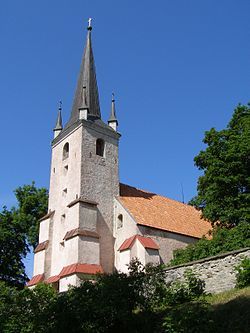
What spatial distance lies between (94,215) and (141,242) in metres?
3.48

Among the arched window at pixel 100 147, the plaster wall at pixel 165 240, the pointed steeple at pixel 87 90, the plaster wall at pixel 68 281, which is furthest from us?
the pointed steeple at pixel 87 90

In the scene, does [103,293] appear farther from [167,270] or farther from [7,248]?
[7,248]

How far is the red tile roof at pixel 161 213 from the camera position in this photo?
27.5 meters

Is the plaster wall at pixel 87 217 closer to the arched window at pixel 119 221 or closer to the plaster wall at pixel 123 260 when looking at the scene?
the arched window at pixel 119 221

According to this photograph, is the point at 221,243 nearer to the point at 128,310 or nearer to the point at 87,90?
the point at 128,310

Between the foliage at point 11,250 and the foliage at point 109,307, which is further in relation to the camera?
the foliage at point 11,250

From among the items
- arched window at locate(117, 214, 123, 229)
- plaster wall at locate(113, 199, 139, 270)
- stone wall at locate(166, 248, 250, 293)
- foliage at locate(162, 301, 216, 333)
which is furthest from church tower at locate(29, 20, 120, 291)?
foliage at locate(162, 301, 216, 333)

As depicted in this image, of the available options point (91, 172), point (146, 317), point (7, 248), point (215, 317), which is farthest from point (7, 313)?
point (7, 248)

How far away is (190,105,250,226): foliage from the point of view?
2255 cm

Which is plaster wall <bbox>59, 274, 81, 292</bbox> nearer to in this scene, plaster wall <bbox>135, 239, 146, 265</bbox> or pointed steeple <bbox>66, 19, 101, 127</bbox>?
plaster wall <bbox>135, 239, 146, 265</bbox>

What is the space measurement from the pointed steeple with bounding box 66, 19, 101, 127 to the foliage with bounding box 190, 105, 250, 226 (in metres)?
10.1

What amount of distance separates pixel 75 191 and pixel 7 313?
12633 mm

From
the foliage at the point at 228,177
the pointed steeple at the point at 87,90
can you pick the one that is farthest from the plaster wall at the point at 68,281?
the pointed steeple at the point at 87,90

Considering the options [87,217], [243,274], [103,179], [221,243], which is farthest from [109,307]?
[103,179]
